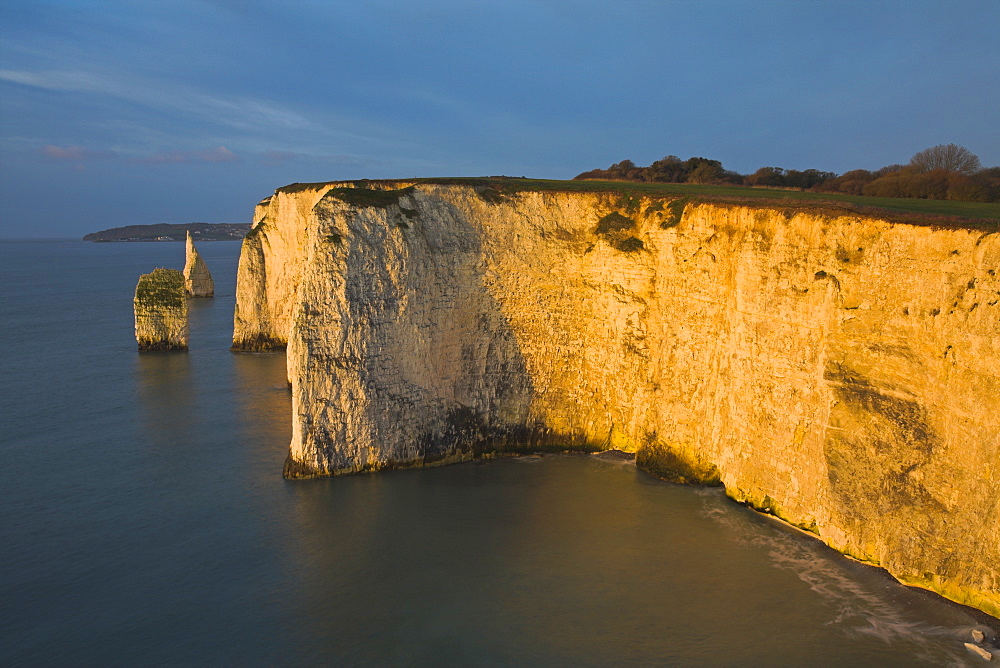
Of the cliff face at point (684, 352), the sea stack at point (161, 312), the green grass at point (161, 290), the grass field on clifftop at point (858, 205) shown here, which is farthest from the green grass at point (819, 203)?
the sea stack at point (161, 312)

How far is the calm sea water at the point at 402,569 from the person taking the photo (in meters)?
13.1

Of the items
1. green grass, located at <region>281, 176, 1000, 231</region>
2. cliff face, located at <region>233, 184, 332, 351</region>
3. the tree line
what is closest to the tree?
the tree line

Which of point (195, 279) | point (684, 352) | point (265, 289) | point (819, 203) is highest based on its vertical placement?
point (819, 203)

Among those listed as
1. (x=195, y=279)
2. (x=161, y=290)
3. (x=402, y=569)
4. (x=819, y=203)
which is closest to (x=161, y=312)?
(x=161, y=290)

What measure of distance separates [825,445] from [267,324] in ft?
114

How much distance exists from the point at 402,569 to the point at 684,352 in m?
11.3

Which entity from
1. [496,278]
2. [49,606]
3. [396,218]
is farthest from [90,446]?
[496,278]

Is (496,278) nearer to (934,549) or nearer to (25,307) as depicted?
(934,549)

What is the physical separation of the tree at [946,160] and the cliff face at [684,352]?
22.1m

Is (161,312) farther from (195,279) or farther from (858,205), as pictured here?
(858,205)

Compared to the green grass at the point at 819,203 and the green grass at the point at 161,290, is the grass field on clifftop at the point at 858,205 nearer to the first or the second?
the green grass at the point at 819,203

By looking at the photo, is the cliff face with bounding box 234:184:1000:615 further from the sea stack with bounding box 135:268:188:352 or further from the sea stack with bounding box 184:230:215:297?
the sea stack with bounding box 184:230:215:297

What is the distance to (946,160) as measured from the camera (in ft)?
112

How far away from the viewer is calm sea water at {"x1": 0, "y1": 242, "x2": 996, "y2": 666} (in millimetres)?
13141
